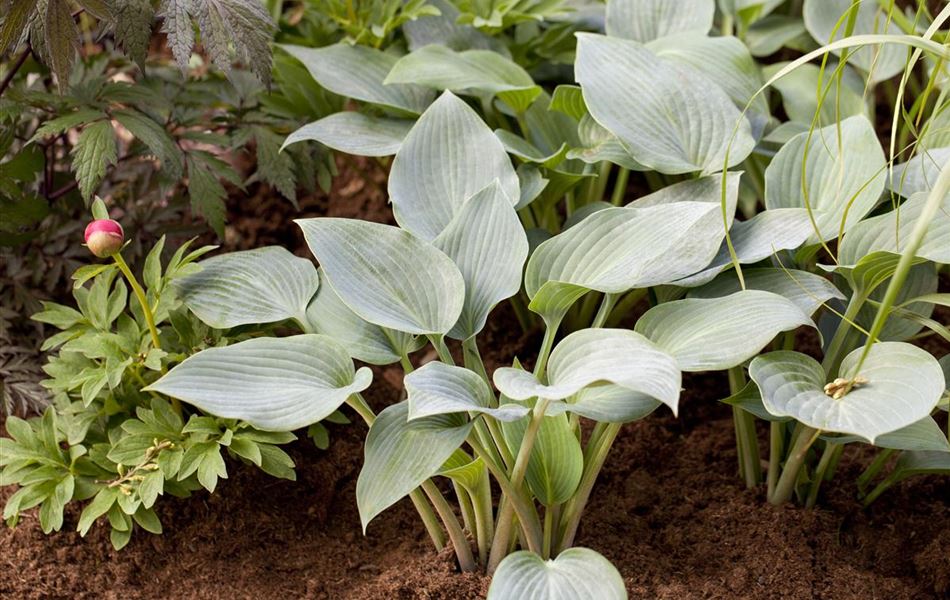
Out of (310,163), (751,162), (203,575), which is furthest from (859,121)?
(203,575)

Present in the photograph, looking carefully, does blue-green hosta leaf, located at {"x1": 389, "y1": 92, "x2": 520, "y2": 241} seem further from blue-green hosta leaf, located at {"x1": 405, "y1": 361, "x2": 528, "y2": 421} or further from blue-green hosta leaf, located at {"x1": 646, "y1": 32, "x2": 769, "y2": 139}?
blue-green hosta leaf, located at {"x1": 646, "y1": 32, "x2": 769, "y2": 139}

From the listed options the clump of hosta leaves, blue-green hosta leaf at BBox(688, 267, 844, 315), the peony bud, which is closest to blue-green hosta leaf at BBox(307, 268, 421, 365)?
the clump of hosta leaves

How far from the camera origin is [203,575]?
1192 millimetres

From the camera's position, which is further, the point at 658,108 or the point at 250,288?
the point at 658,108

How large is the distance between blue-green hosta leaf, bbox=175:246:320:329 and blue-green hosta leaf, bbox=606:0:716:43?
77 centimetres

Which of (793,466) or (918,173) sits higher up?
(918,173)

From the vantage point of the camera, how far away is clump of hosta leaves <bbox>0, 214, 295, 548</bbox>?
1130mm

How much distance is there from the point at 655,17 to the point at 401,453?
1.02 m

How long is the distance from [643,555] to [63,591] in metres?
0.74

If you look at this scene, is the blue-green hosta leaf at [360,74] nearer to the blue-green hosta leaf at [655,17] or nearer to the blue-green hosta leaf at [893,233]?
the blue-green hosta leaf at [655,17]

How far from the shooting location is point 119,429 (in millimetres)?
1205

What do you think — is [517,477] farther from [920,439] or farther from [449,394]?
[920,439]

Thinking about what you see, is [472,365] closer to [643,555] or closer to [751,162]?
[643,555]

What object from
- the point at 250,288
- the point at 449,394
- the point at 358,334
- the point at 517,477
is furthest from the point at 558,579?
the point at 250,288
